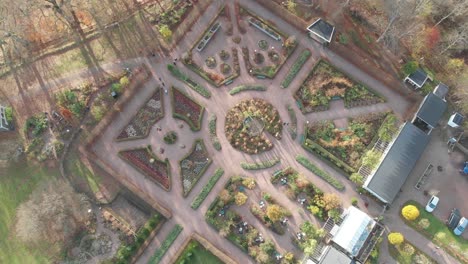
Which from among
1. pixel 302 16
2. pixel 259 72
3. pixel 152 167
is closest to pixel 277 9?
pixel 302 16

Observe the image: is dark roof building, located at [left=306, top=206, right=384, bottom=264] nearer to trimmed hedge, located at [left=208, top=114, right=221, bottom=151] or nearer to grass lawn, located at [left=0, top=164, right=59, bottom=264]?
trimmed hedge, located at [left=208, top=114, right=221, bottom=151]

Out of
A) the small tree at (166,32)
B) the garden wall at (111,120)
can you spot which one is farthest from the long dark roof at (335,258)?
the small tree at (166,32)

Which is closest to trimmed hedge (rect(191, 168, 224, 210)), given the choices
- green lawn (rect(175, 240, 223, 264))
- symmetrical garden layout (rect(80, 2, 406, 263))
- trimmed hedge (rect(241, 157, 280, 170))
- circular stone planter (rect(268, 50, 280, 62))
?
symmetrical garden layout (rect(80, 2, 406, 263))

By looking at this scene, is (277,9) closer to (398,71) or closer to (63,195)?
(398,71)

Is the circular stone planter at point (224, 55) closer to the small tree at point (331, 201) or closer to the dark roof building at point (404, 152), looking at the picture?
the small tree at point (331, 201)

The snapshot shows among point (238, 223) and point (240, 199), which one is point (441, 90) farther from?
point (238, 223)

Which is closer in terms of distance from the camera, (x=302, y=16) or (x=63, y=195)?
(x=63, y=195)

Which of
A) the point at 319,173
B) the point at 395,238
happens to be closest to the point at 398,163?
the point at 395,238
